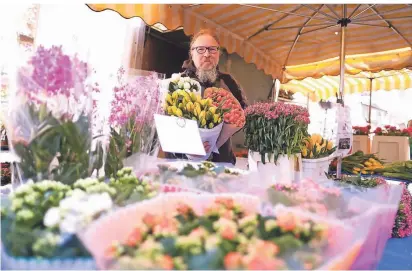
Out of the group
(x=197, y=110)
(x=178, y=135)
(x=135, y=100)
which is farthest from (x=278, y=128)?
(x=135, y=100)

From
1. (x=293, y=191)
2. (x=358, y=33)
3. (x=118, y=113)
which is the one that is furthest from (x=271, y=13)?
(x=293, y=191)

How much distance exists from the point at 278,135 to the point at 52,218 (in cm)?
Result: 139

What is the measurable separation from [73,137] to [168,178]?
29 centimetres

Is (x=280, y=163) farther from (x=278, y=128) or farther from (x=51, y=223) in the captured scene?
(x=51, y=223)

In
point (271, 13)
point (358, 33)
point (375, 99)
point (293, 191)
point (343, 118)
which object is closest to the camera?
point (293, 191)

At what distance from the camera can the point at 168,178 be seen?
1.01 metres

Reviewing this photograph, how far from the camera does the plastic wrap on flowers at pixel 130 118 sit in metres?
1.25

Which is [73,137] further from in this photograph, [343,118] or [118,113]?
[343,118]

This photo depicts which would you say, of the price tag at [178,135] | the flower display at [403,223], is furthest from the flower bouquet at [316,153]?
the price tag at [178,135]

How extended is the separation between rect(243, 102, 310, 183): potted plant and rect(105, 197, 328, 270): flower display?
3.71ft

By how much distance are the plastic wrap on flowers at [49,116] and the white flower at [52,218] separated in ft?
0.82

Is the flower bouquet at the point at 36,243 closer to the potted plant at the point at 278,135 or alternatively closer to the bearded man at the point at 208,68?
the bearded man at the point at 208,68

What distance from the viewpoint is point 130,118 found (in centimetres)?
132

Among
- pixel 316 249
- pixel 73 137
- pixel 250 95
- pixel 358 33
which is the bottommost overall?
pixel 316 249
